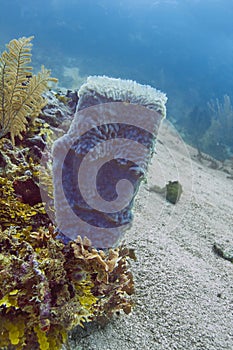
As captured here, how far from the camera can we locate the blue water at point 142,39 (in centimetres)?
2425

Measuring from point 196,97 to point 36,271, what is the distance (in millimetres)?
25357

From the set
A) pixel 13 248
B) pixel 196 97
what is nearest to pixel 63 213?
pixel 13 248

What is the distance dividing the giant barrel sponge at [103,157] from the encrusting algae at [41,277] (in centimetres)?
18

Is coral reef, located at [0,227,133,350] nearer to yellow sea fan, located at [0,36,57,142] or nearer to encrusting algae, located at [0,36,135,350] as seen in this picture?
encrusting algae, located at [0,36,135,350]

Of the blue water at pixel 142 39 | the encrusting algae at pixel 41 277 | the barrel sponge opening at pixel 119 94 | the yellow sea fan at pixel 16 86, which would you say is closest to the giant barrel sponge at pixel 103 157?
the barrel sponge opening at pixel 119 94

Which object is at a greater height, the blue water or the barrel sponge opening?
the blue water

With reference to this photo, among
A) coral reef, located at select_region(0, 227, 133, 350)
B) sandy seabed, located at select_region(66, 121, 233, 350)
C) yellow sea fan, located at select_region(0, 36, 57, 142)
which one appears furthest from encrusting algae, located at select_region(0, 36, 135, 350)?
yellow sea fan, located at select_region(0, 36, 57, 142)

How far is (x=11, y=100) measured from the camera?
2.51m

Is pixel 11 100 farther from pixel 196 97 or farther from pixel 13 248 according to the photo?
pixel 196 97

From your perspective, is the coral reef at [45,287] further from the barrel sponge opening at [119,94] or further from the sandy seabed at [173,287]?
the barrel sponge opening at [119,94]

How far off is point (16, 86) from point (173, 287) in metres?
2.36

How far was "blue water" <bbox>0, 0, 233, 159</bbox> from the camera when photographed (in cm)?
2425

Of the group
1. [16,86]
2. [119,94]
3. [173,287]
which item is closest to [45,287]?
[119,94]

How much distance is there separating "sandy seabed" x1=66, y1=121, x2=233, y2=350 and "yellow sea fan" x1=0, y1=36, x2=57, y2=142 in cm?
165
